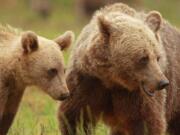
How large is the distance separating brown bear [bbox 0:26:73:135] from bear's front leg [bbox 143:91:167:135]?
2.62 ft

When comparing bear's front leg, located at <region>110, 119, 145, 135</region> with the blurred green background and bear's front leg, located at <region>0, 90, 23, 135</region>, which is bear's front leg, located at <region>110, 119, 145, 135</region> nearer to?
bear's front leg, located at <region>0, 90, 23, 135</region>

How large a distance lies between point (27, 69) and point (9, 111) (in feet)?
1.37

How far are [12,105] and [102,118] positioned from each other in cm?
84

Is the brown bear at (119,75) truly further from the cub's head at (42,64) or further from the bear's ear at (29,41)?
the bear's ear at (29,41)

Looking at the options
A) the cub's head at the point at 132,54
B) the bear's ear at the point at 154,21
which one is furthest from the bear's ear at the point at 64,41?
the bear's ear at the point at 154,21

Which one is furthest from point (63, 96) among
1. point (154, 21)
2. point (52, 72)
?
point (154, 21)

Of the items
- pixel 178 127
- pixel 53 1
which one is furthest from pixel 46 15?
pixel 178 127

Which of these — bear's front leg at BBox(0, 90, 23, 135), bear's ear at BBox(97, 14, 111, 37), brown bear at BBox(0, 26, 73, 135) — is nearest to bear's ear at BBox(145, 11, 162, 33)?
bear's ear at BBox(97, 14, 111, 37)

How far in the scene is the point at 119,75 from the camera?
7.35m

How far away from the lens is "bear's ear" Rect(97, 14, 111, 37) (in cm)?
737

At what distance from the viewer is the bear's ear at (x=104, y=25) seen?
737cm

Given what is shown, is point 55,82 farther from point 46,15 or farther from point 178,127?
point 46,15

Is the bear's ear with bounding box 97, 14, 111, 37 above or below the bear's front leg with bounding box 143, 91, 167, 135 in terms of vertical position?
above

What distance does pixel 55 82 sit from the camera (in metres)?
7.53
